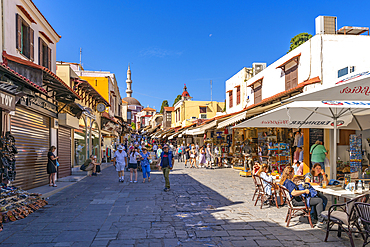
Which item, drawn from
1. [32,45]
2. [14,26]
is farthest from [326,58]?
[14,26]

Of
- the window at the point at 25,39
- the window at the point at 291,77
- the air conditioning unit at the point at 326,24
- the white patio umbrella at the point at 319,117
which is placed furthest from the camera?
the window at the point at 291,77

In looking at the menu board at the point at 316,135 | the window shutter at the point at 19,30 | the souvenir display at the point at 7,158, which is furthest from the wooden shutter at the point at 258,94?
the souvenir display at the point at 7,158

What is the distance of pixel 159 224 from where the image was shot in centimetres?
587

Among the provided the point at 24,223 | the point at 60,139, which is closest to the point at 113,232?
the point at 24,223

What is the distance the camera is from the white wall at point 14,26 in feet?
28.6

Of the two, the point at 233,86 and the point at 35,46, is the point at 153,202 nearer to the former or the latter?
the point at 35,46

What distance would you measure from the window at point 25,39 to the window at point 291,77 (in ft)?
39.0

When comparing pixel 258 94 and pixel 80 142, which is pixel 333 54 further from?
pixel 80 142

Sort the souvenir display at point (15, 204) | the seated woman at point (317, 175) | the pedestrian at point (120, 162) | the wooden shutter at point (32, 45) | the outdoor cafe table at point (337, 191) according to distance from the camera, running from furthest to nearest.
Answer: the pedestrian at point (120, 162), the wooden shutter at point (32, 45), the seated woman at point (317, 175), the souvenir display at point (15, 204), the outdoor cafe table at point (337, 191)

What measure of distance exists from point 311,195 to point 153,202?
4223mm

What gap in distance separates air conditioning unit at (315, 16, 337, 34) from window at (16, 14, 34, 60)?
1250 cm

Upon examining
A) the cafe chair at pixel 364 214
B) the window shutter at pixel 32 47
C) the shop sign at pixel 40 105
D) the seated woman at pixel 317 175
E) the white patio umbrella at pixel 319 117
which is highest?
the window shutter at pixel 32 47

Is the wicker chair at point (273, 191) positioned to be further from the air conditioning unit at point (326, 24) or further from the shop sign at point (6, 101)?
the air conditioning unit at point (326, 24)

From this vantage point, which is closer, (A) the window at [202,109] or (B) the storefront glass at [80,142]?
(B) the storefront glass at [80,142]
